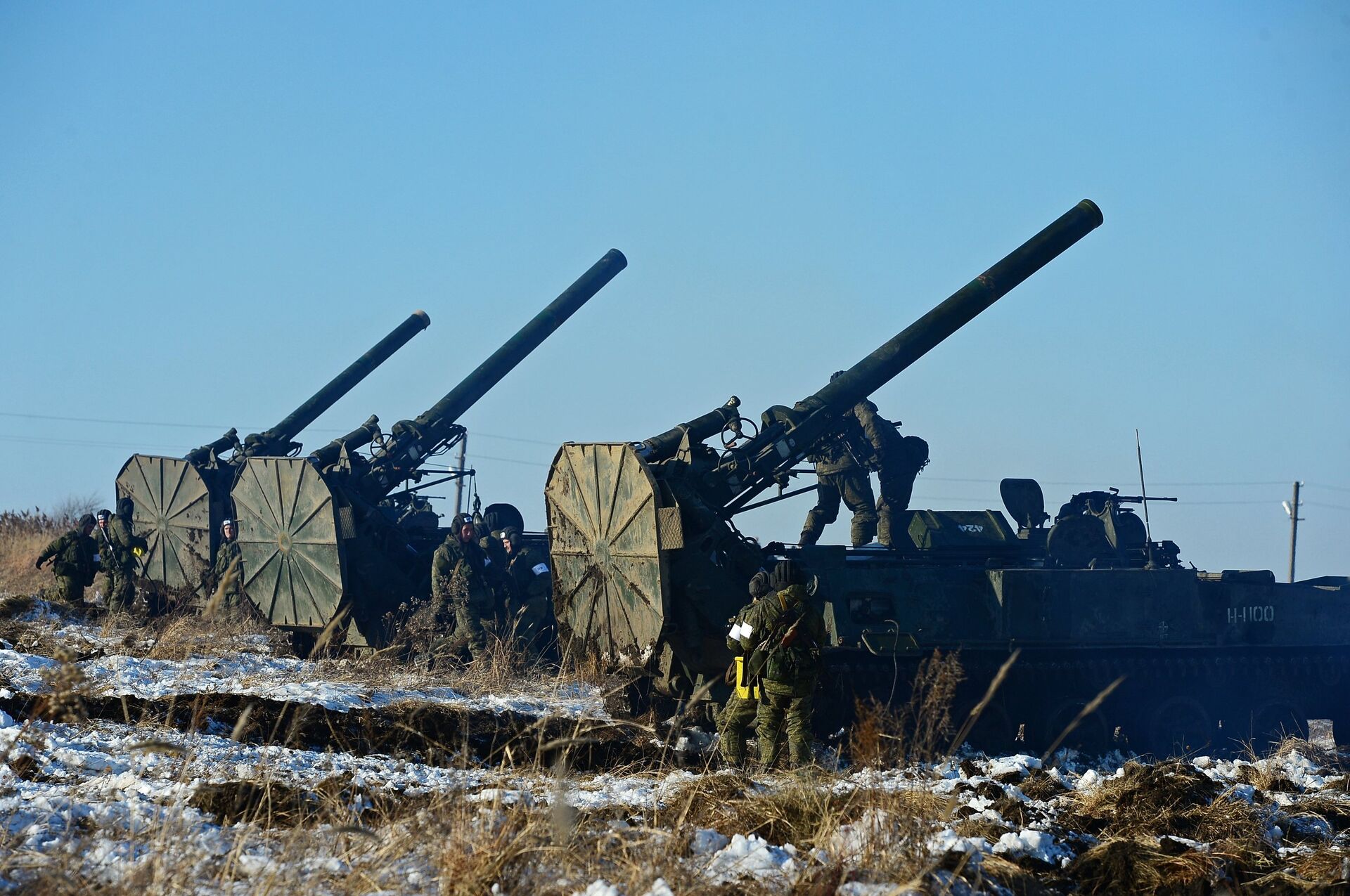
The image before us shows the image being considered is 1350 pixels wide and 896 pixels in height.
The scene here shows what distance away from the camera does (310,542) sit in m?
17.7

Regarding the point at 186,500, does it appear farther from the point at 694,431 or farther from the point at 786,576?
the point at 786,576

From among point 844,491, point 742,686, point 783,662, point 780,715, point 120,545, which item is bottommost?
point 780,715

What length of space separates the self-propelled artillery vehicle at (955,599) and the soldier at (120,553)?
982cm

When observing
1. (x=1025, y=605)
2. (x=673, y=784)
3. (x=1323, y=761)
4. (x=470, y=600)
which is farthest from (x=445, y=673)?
(x=1323, y=761)

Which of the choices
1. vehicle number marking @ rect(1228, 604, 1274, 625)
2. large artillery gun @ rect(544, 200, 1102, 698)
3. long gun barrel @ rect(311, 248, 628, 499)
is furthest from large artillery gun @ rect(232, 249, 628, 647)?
vehicle number marking @ rect(1228, 604, 1274, 625)

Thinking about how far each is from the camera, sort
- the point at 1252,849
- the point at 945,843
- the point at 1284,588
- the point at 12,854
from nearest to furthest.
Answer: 1. the point at 12,854
2. the point at 945,843
3. the point at 1252,849
4. the point at 1284,588

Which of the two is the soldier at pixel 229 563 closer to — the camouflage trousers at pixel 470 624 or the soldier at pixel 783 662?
the camouflage trousers at pixel 470 624

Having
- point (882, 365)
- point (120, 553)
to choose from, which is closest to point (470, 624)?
point (882, 365)

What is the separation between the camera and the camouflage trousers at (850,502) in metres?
14.9

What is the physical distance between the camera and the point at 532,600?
17781 mm

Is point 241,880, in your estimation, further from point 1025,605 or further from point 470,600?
point 470,600

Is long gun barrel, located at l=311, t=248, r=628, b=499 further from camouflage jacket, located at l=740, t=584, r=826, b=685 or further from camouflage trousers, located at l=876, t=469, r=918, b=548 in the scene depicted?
camouflage jacket, located at l=740, t=584, r=826, b=685

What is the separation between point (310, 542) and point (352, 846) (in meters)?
12.4

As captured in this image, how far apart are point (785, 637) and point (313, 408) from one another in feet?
48.3
